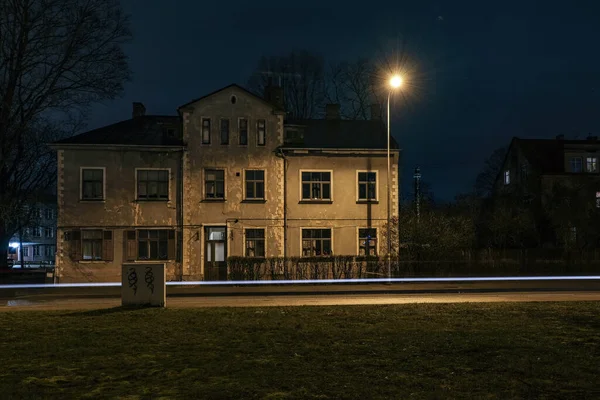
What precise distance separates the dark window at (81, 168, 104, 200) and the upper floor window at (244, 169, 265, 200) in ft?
27.2

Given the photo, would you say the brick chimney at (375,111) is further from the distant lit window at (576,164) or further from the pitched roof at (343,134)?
the distant lit window at (576,164)

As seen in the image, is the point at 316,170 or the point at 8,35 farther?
the point at 316,170

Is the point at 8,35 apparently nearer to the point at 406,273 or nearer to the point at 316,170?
the point at 316,170

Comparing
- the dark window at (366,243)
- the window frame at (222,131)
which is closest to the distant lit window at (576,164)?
the dark window at (366,243)

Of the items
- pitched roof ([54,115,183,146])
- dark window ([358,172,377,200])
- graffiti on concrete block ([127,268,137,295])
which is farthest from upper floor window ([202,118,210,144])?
graffiti on concrete block ([127,268,137,295])

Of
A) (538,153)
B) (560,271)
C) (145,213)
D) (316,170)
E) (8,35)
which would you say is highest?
(8,35)

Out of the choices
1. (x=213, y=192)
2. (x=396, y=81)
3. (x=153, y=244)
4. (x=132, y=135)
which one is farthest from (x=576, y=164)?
(x=132, y=135)

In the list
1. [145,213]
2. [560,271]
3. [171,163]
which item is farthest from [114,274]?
[560,271]

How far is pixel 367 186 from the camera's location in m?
36.2

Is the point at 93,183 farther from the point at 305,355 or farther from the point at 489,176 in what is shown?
the point at 489,176

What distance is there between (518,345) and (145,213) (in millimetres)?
27309

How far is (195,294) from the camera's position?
23.6 meters

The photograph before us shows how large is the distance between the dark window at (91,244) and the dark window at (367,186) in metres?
15.3

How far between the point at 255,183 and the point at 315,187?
3599 mm
